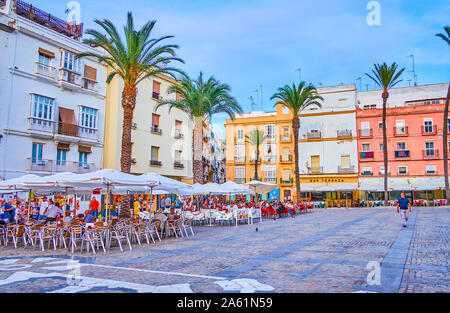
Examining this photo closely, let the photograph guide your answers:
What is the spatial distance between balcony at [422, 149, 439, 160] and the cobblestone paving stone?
121 feet

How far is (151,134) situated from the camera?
33.4 m

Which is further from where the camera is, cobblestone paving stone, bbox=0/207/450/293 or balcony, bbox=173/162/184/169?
balcony, bbox=173/162/184/169

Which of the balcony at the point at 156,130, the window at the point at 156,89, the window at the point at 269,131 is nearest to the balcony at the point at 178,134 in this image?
the balcony at the point at 156,130

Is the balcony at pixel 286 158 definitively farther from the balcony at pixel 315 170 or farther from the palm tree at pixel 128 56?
the palm tree at pixel 128 56

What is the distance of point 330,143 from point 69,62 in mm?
35215

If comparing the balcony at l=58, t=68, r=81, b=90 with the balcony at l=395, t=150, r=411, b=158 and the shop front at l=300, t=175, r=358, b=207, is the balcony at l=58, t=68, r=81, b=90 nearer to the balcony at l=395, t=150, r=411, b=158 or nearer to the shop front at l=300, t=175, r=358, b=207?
the shop front at l=300, t=175, r=358, b=207

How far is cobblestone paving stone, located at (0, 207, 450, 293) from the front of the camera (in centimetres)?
622

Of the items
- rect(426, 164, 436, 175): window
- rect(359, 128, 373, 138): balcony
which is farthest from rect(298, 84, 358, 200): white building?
rect(426, 164, 436, 175): window

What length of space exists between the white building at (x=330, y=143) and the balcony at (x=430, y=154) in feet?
26.4

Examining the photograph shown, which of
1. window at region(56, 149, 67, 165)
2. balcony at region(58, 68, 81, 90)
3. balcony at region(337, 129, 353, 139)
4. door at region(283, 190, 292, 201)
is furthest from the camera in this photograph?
door at region(283, 190, 292, 201)

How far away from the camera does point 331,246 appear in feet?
35.6

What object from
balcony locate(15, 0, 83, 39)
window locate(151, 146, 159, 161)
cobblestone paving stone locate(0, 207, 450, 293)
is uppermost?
balcony locate(15, 0, 83, 39)

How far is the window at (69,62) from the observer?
82.4 ft

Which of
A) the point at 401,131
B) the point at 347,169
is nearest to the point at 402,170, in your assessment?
the point at 401,131
